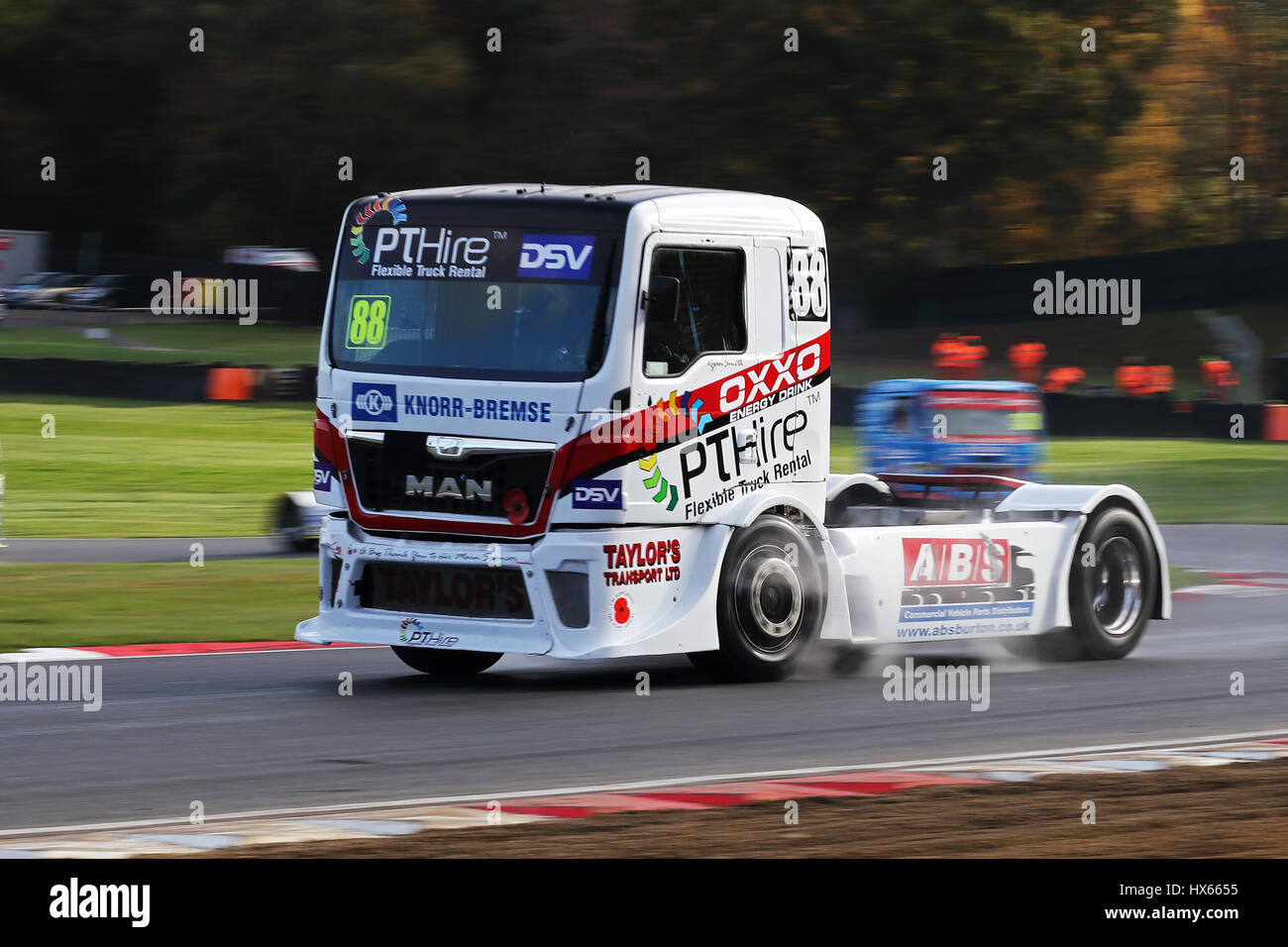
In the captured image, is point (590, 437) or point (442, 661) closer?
point (590, 437)

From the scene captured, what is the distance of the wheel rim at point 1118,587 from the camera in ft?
41.9

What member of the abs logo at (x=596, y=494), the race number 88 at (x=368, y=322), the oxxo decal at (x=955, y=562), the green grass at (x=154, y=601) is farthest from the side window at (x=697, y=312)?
the green grass at (x=154, y=601)

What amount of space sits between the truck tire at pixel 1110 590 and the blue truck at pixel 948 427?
1329 mm

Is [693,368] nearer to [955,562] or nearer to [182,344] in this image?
[955,562]

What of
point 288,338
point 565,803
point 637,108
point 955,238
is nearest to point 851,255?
point 955,238

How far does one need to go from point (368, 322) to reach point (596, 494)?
1.65m

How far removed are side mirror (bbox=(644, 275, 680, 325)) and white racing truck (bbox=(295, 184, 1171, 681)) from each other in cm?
1

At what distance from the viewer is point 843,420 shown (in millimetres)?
33844

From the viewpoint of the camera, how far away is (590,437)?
1029 centimetres

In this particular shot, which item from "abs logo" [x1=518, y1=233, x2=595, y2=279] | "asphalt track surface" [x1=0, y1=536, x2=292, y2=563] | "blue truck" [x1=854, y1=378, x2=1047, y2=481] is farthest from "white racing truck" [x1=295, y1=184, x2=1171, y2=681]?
"asphalt track surface" [x1=0, y1=536, x2=292, y2=563]

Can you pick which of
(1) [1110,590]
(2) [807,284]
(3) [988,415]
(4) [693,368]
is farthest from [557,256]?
(3) [988,415]

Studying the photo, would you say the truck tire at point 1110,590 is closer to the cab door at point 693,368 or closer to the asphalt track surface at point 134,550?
the cab door at point 693,368
